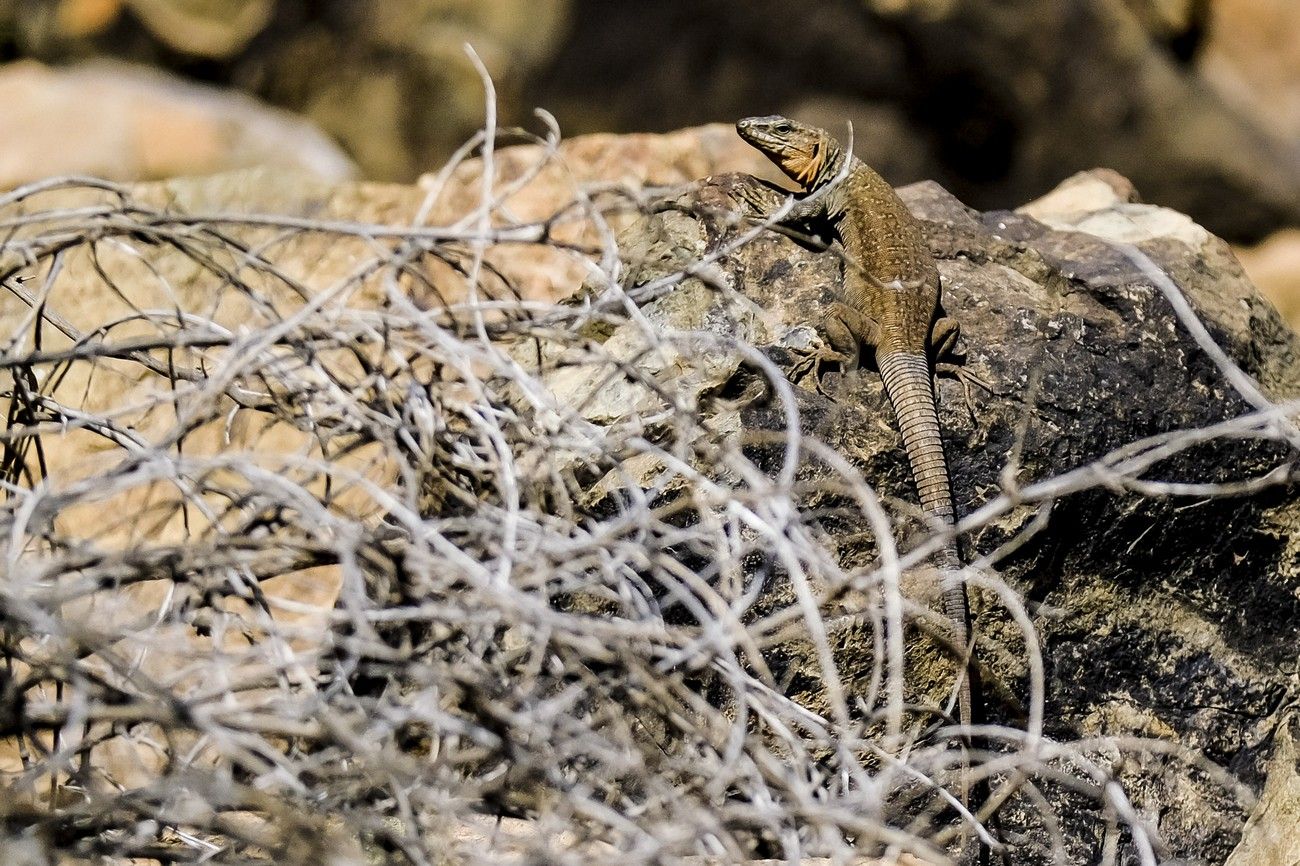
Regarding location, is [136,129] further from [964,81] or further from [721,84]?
[964,81]

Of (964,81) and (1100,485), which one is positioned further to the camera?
(964,81)

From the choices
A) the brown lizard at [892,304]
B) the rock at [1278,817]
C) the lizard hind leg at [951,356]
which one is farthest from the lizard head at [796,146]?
the rock at [1278,817]

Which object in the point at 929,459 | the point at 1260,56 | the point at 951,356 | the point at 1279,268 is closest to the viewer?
the point at 929,459

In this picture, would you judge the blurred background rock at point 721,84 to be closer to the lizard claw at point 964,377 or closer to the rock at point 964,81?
the rock at point 964,81

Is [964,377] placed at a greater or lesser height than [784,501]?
lesser

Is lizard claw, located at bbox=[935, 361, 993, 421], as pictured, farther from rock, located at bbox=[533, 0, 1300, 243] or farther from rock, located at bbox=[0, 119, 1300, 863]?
rock, located at bbox=[533, 0, 1300, 243]

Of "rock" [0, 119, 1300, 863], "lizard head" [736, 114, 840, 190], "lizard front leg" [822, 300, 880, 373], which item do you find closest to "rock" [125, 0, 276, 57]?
"rock" [0, 119, 1300, 863]

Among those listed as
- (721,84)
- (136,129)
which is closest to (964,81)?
(721,84)
